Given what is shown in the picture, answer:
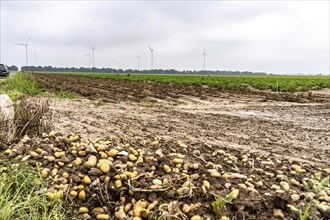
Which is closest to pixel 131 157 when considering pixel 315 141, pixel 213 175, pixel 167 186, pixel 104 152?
pixel 104 152

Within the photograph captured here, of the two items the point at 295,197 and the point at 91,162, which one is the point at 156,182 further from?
the point at 295,197

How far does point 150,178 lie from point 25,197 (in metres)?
1.20

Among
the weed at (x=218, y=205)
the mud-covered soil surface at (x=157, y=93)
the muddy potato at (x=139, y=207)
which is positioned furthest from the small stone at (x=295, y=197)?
the mud-covered soil surface at (x=157, y=93)

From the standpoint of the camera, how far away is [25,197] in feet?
11.0

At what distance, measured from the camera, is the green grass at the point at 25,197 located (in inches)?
115

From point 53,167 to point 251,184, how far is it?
2109mm

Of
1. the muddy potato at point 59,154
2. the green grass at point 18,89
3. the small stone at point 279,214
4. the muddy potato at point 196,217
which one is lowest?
the muddy potato at point 196,217

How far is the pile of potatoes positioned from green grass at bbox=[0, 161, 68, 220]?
0.36 feet

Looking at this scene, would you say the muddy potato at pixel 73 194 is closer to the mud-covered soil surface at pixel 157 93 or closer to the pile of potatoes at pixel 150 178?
the pile of potatoes at pixel 150 178

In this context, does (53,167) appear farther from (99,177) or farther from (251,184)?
(251,184)

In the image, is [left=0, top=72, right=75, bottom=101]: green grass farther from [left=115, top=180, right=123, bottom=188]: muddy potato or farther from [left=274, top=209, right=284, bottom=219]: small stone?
[left=274, top=209, right=284, bottom=219]: small stone

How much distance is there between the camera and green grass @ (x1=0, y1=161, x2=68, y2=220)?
292cm

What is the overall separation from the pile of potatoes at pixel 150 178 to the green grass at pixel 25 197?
110mm

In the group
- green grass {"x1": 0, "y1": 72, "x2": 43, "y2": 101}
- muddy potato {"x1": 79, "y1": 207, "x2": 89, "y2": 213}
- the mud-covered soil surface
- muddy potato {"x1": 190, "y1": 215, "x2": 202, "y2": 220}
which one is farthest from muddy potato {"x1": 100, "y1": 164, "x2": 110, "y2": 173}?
the mud-covered soil surface
